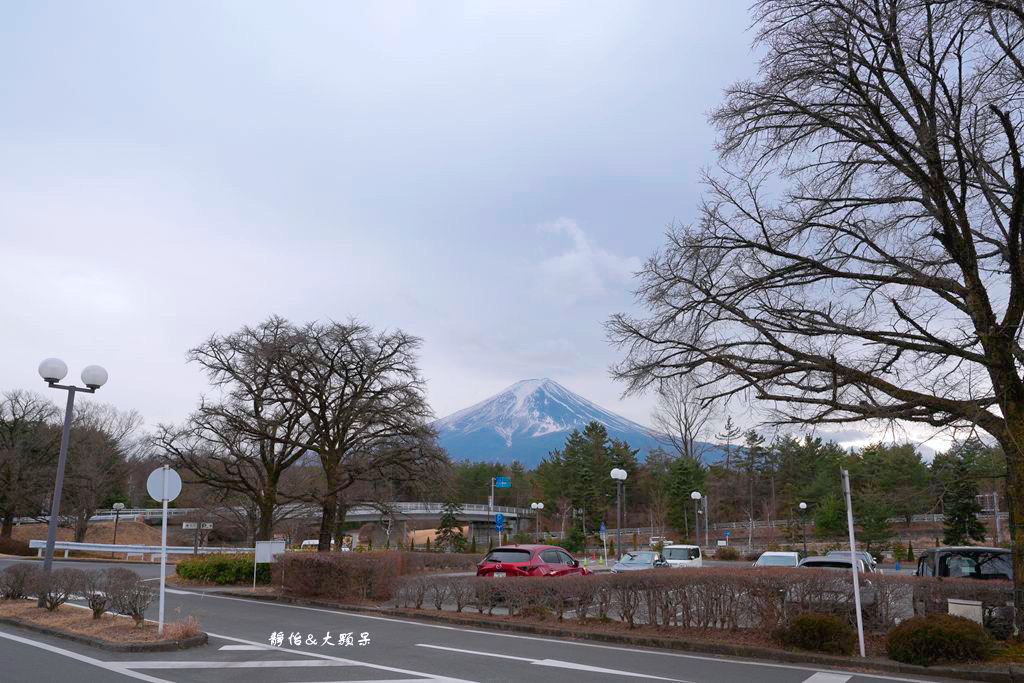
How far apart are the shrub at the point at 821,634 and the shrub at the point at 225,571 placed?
1928cm

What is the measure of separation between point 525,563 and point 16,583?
12.1 meters

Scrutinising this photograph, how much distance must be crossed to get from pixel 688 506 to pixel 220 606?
2032 inches

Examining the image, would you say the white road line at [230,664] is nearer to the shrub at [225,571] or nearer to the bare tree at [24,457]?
the shrub at [225,571]

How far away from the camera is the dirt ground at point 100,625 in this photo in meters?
11.9

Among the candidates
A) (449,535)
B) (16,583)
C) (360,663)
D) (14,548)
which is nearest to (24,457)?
(14,548)

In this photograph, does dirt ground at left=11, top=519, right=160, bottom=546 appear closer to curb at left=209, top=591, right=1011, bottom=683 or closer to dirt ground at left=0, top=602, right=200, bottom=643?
dirt ground at left=0, top=602, right=200, bottom=643

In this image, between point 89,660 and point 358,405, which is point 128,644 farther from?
point 358,405

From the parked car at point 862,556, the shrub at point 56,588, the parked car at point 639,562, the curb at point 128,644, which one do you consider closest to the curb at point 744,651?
the curb at point 128,644

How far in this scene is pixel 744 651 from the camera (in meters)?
12.0

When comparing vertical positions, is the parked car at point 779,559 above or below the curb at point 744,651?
above

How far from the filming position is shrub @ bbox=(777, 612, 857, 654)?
11391 mm

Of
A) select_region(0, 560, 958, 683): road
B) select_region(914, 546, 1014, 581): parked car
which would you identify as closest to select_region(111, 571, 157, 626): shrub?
select_region(0, 560, 958, 683): road

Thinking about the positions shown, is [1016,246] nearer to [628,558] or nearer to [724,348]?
[724,348]

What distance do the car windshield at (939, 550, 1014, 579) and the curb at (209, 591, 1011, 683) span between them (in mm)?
4920
